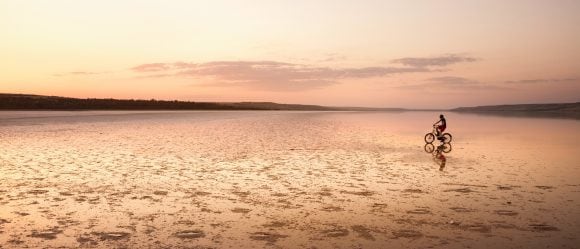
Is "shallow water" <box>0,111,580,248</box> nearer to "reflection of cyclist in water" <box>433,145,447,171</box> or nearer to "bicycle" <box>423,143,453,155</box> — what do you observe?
"reflection of cyclist in water" <box>433,145,447,171</box>

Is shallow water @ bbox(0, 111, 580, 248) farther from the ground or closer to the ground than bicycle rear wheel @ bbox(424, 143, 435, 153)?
closer to the ground

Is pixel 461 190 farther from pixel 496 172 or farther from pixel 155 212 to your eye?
pixel 155 212

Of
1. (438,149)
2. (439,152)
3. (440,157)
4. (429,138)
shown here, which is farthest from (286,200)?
(429,138)

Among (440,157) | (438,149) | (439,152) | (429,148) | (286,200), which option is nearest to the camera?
(286,200)

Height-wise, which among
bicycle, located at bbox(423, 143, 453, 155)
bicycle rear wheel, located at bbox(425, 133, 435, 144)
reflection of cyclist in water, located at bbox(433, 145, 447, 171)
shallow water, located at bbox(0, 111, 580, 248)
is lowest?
shallow water, located at bbox(0, 111, 580, 248)

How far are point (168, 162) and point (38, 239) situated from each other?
7.98m

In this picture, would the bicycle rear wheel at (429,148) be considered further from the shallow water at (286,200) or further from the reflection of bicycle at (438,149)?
the shallow water at (286,200)

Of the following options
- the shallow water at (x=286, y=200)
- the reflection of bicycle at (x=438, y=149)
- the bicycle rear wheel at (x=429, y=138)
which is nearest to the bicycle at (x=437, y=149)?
the reflection of bicycle at (x=438, y=149)

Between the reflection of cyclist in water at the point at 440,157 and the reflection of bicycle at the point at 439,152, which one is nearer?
the reflection of cyclist in water at the point at 440,157

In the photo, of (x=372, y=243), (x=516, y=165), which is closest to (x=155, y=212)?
(x=372, y=243)

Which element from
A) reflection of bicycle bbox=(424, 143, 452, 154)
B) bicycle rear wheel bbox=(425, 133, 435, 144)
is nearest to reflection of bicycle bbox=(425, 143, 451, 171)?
reflection of bicycle bbox=(424, 143, 452, 154)

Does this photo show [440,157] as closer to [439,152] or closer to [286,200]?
[439,152]

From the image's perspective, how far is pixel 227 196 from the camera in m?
9.01

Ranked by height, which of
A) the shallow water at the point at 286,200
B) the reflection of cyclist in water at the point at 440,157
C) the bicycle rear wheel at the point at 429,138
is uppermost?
the bicycle rear wheel at the point at 429,138
